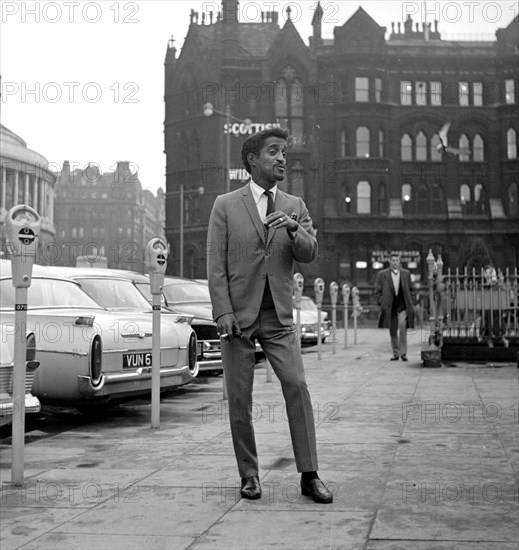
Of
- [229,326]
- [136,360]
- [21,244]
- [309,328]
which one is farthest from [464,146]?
[229,326]

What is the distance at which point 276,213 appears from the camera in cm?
498

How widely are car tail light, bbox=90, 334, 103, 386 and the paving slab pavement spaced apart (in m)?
0.47

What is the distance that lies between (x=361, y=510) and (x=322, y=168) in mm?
52795

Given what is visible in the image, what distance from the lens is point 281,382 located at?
208 inches

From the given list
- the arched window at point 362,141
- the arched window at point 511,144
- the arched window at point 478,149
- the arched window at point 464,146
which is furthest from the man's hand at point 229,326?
the arched window at point 511,144

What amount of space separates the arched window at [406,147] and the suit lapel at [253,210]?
175ft

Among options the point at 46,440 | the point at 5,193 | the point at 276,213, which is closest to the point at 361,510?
the point at 276,213

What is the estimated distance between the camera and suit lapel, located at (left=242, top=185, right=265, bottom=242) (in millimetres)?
5328

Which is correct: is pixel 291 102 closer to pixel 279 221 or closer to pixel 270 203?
pixel 270 203

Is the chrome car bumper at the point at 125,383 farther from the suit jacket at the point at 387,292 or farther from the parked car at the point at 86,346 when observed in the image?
the suit jacket at the point at 387,292

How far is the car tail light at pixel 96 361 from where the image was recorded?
8.18m

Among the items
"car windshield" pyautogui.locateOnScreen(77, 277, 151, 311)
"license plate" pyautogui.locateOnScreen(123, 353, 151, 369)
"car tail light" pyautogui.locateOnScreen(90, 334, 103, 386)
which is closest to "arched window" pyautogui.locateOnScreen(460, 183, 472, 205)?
"car windshield" pyautogui.locateOnScreen(77, 277, 151, 311)

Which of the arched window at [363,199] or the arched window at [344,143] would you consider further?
the arched window at [344,143]

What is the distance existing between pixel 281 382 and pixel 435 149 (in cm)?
5421
